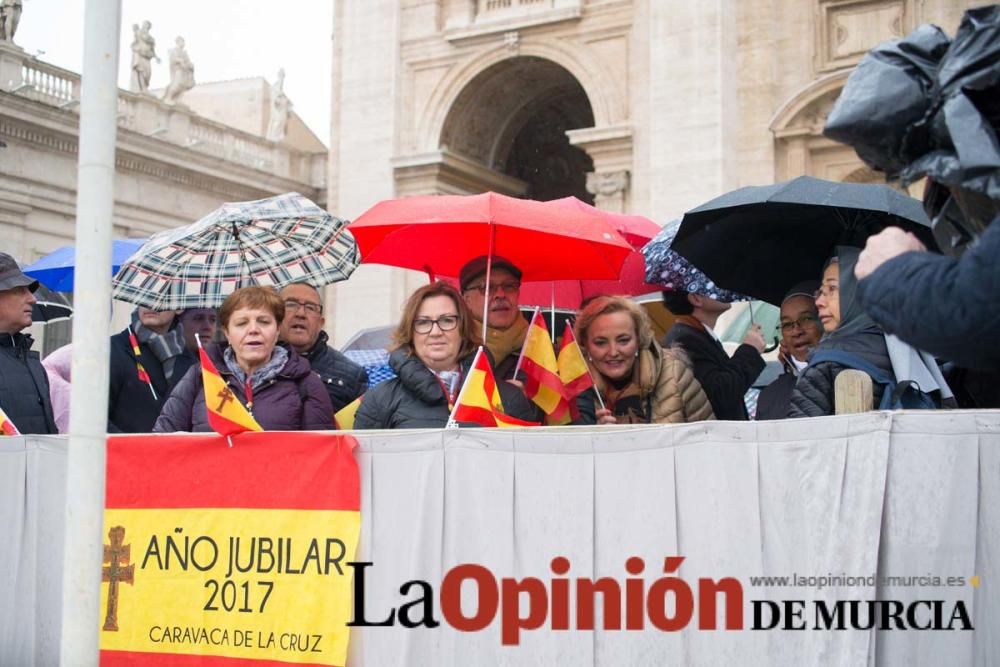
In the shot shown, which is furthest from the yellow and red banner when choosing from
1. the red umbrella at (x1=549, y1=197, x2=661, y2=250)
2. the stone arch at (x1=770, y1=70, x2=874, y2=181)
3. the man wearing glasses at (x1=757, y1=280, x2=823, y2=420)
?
the stone arch at (x1=770, y1=70, x2=874, y2=181)

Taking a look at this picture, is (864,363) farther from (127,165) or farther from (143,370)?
(127,165)

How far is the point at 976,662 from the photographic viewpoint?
14.8ft

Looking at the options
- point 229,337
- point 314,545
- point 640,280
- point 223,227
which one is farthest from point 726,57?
point 314,545

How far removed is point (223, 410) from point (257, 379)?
0.95m

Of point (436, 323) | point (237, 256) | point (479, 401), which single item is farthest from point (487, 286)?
point (237, 256)

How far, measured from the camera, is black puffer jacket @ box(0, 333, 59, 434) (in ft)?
25.5

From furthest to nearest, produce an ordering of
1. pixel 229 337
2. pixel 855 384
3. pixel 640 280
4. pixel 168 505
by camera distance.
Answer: pixel 640 280 → pixel 229 337 → pixel 168 505 → pixel 855 384

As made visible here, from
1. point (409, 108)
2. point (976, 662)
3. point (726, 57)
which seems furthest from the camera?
point (409, 108)

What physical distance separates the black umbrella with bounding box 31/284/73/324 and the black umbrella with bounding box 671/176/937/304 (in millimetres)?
6307

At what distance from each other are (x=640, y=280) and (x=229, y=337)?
373 centimetres

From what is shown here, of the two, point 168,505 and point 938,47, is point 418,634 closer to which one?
point 168,505

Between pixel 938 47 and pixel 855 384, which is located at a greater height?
pixel 938 47

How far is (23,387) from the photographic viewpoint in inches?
310

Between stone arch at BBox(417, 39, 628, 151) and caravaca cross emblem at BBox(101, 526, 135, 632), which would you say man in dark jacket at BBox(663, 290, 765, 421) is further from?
stone arch at BBox(417, 39, 628, 151)
